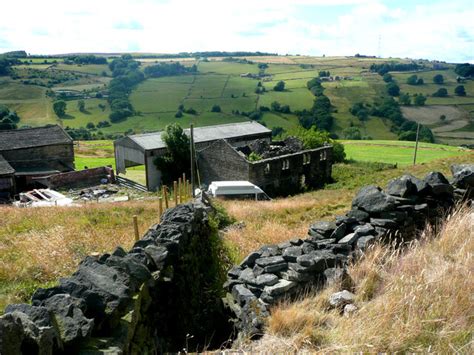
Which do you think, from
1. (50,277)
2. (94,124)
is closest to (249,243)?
(50,277)

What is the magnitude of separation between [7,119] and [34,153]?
5147 centimetres

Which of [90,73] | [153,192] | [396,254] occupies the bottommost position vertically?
[153,192]

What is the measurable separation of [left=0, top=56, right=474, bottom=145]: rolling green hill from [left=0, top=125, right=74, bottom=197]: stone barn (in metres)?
55.9

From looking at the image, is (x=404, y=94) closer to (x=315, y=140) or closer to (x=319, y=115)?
(x=319, y=115)

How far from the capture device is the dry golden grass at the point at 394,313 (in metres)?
4.62

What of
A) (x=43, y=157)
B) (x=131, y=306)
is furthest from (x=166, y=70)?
(x=131, y=306)

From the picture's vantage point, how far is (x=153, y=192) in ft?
136

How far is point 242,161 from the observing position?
36219mm

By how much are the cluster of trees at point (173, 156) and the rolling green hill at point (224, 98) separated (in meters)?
54.7

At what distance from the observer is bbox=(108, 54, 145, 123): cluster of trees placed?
391 feet

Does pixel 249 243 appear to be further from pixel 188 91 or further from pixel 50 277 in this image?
pixel 188 91

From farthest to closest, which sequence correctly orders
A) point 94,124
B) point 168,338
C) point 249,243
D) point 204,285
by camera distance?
1. point 94,124
2. point 249,243
3. point 204,285
4. point 168,338

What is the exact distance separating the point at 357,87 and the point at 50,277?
481ft

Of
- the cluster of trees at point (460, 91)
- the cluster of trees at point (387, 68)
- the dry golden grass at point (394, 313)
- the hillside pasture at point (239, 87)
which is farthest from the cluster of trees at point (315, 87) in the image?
the dry golden grass at point (394, 313)
